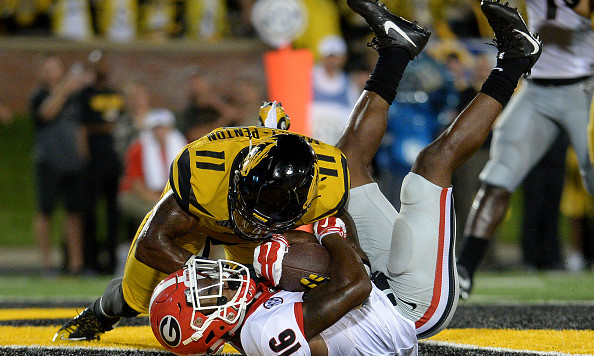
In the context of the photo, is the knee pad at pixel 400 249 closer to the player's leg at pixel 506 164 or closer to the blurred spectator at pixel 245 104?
the player's leg at pixel 506 164

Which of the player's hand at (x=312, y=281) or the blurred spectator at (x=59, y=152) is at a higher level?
the player's hand at (x=312, y=281)

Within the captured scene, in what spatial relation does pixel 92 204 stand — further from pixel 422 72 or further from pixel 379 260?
pixel 379 260

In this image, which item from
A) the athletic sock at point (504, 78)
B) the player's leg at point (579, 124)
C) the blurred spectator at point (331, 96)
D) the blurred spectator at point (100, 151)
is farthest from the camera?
the blurred spectator at point (331, 96)

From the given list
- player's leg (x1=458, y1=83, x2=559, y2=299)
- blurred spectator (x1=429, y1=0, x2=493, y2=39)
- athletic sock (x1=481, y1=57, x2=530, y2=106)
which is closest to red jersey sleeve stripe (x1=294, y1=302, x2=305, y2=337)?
athletic sock (x1=481, y1=57, x2=530, y2=106)

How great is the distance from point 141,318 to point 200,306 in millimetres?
1909

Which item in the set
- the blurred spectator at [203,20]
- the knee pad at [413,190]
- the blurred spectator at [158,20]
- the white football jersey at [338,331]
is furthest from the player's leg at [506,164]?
the blurred spectator at [158,20]

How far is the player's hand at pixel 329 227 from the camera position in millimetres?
2737

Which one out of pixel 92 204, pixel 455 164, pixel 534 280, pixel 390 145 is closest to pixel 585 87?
pixel 455 164

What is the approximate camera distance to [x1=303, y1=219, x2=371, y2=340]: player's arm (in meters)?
2.47

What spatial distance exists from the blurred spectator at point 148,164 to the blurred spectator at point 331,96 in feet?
4.90

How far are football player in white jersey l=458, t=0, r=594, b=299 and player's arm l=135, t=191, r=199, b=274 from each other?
1.94 m

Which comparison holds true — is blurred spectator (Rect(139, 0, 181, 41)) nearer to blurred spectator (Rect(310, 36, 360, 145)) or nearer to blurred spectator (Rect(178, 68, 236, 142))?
blurred spectator (Rect(178, 68, 236, 142))

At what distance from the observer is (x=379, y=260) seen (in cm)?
314

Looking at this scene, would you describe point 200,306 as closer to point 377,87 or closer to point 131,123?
Answer: point 377,87
